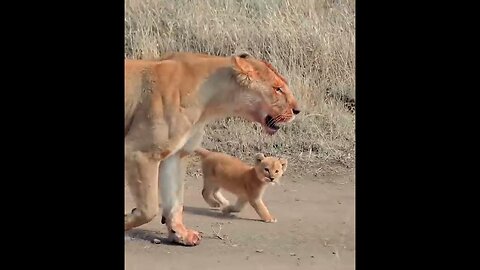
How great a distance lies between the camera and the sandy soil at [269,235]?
4953mm

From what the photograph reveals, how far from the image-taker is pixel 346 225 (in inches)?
226

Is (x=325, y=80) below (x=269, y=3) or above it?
below

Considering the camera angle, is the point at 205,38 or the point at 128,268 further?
the point at 205,38

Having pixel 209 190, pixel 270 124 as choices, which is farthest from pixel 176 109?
pixel 209 190

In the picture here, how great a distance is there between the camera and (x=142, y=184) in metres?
4.82

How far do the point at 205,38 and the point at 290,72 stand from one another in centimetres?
106

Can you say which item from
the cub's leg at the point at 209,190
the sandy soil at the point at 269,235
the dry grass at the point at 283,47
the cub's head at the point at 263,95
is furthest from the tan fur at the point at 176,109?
the dry grass at the point at 283,47

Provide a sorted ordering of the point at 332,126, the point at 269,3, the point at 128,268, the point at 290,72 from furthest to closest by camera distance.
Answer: the point at 269,3, the point at 290,72, the point at 332,126, the point at 128,268

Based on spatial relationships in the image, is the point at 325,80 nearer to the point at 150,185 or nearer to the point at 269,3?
the point at 269,3

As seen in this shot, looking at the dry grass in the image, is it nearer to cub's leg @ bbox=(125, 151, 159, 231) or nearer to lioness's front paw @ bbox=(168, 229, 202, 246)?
lioness's front paw @ bbox=(168, 229, 202, 246)

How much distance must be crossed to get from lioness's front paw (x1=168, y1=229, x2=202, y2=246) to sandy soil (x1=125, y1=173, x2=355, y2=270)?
44 millimetres
